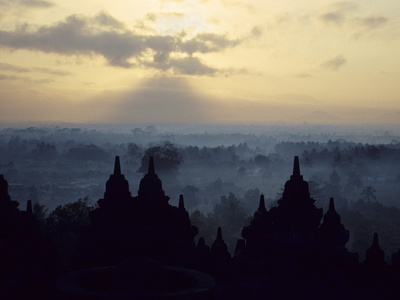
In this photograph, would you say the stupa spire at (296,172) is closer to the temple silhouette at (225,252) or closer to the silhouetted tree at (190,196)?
the temple silhouette at (225,252)

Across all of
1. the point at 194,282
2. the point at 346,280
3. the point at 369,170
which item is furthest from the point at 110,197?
the point at 369,170

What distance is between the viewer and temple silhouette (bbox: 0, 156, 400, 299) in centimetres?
2103

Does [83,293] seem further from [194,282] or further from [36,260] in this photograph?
[36,260]

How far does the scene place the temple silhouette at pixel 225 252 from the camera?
21031 mm

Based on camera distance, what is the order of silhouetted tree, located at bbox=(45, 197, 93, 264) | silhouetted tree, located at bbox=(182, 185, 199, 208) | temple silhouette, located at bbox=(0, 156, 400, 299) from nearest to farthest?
temple silhouette, located at bbox=(0, 156, 400, 299) < silhouetted tree, located at bbox=(45, 197, 93, 264) < silhouetted tree, located at bbox=(182, 185, 199, 208)

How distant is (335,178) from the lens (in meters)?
151

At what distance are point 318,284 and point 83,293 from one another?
999 centimetres

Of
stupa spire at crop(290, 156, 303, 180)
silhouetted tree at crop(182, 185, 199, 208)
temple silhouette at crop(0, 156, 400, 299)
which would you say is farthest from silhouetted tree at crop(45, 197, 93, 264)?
silhouetted tree at crop(182, 185, 199, 208)

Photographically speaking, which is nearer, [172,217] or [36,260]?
[36,260]

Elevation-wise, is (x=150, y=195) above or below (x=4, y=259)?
above

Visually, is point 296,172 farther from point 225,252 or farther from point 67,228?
point 67,228

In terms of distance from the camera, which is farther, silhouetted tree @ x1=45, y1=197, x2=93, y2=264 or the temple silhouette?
silhouetted tree @ x1=45, y1=197, x2=93, y2=264

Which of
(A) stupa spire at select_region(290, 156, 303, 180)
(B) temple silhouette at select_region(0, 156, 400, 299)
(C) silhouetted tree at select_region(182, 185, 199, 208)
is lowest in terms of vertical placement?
(C) silhouetted tree at select_region(182, 185, 199, 208)

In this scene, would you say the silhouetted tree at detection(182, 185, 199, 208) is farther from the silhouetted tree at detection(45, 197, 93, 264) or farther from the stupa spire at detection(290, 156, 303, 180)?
the stupa spire at detection(290, 156, 303, 180)
